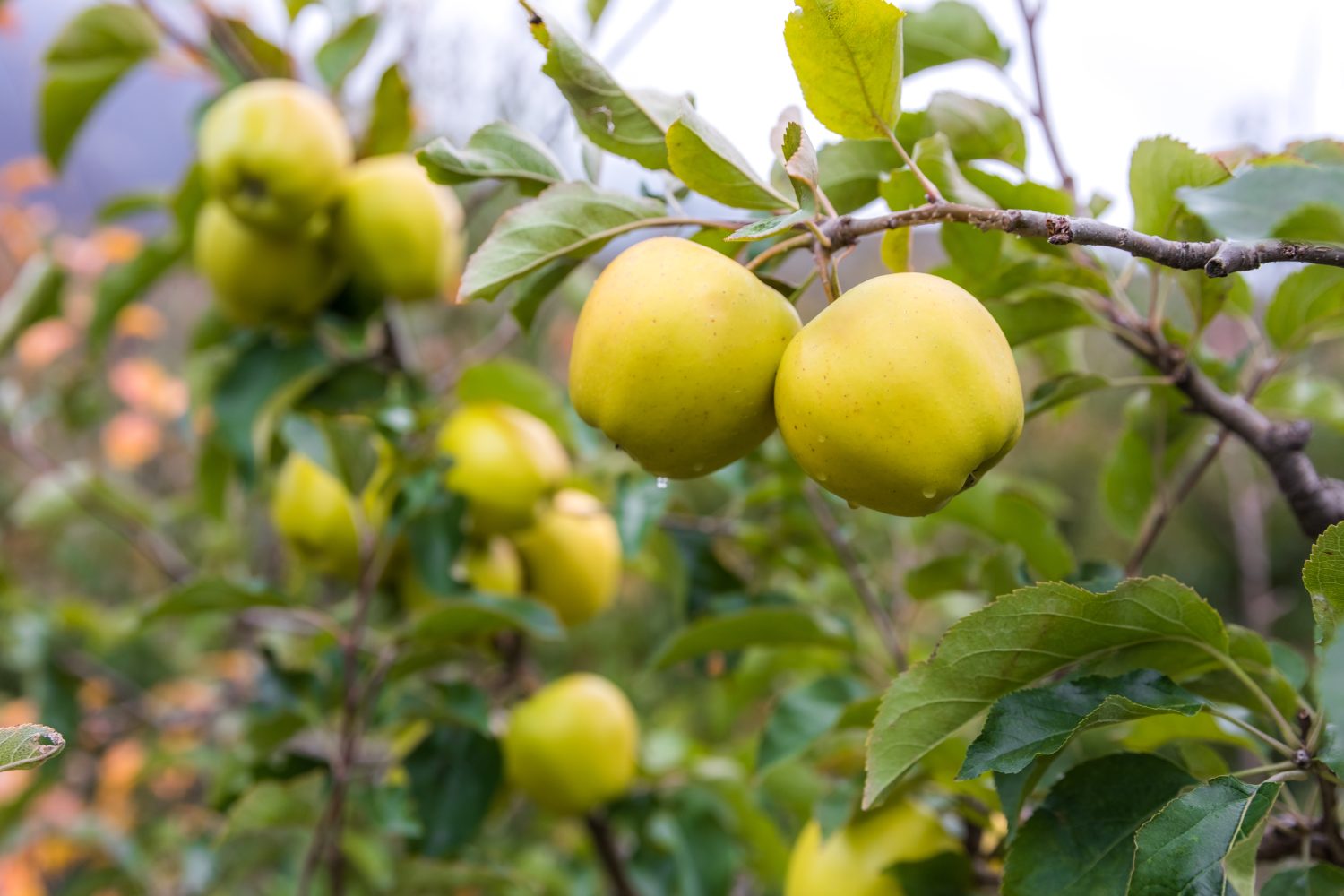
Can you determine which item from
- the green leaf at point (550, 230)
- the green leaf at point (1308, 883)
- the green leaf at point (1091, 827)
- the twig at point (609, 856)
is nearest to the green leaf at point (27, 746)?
Result: the green leaf at point (550, 230)

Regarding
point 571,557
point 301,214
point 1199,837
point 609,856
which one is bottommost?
point 609,856

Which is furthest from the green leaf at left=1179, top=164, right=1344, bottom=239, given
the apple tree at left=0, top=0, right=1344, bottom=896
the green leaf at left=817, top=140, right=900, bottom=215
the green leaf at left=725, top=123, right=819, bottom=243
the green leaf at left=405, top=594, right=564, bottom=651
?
the green leaf at left=405, top=594, right=564, bottom=651

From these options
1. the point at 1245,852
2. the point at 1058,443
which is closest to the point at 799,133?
the point at 1245,852

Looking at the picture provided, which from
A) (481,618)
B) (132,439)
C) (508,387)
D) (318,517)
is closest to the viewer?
(481,618)

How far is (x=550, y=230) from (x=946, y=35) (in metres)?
0.34

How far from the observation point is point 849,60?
0.36 meters

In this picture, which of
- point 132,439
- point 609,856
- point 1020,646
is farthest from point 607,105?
point 132,439

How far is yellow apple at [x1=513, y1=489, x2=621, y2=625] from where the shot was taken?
0.90 metres

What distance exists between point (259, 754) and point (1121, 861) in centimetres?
69

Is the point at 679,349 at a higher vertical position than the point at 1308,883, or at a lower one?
higher

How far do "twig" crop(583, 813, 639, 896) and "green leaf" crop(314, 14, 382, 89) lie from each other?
0.72m

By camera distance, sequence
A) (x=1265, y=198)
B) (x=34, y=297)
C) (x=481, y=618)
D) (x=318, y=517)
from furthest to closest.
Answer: (x=34, y=297), (x=318, y=517), (x=481, y=618), (x=1265, y=198)

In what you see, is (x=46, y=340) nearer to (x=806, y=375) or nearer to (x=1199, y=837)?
(x=806, y=375)

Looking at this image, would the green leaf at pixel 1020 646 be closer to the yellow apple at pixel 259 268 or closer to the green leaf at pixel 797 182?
the green leaf at pixel 797 182
